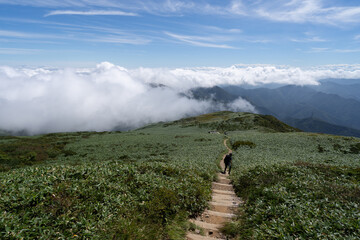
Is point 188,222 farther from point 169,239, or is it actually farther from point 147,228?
point 147,228

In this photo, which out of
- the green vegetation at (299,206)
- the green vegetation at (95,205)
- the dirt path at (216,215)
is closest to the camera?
the green vegetation at (95,205)

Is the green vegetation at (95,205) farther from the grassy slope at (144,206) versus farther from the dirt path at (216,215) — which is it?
the dirt path at (216,215)

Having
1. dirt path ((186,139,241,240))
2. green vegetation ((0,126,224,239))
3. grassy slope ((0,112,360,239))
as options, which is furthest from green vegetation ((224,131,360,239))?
green vegetation ((0,126,224,239))

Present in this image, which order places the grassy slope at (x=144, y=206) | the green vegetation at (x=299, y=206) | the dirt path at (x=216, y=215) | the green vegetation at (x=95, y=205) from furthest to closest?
the dirt path at (x=216, y=215) → the green vegetation at (x=299, y=206) → the grassy slope at (x=144, y=206) → the green vegetation at (x=95, y=205)

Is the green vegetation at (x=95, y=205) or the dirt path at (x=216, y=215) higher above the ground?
the green vegetation at (x=95, y=205)

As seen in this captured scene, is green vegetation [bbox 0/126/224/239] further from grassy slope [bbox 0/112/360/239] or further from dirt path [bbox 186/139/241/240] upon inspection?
dirt path [bbox 186/139/241/240]

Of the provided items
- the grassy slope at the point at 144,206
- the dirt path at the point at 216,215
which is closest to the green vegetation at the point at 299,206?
the grassy slope at the point at 144,206

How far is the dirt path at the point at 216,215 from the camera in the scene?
979 centimetres

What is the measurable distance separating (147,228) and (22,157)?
49.9 metres

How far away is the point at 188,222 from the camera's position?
10.5 metres

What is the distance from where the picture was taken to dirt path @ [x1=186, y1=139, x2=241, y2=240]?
9789 millimetres

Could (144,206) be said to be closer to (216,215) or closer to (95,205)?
(95,205)

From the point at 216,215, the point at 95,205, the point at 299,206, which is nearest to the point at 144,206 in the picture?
the point at 95,205

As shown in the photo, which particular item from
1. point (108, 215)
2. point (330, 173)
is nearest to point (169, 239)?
point (108, 215)
